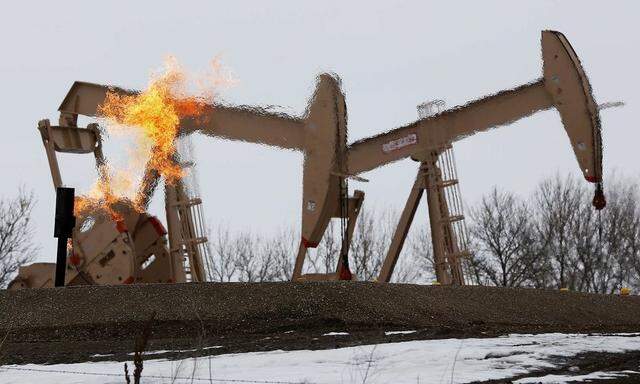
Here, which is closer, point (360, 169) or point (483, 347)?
point (483, 347)

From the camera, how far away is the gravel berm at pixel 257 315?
14.6m

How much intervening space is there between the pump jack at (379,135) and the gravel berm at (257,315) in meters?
3.89

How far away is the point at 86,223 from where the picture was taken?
75.0 ft

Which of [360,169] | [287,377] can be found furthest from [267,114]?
[287,377]

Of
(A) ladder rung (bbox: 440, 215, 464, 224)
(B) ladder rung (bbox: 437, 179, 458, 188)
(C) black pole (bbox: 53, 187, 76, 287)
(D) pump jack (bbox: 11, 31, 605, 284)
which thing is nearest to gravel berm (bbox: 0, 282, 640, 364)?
(C) black pole (bbox: 53, 187, 76, 287)

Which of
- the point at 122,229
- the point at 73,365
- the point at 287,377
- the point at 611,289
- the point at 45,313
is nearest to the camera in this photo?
the point at 287,377

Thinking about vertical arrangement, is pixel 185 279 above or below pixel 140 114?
below

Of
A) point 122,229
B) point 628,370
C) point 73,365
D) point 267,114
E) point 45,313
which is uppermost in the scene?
point 267,114

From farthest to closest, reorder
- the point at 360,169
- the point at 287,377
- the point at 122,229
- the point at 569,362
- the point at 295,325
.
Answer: the point at 360,169 < the point at 122,229 < the point at 295,325 < the point at 569,362 < the point at 287,377

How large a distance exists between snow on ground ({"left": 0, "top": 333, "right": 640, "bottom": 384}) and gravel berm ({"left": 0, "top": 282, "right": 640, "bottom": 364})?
142cm

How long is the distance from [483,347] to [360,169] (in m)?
12.1

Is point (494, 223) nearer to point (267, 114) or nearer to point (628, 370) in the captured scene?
point (267, 114)

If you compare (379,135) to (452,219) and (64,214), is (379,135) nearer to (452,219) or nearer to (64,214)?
(452,219)

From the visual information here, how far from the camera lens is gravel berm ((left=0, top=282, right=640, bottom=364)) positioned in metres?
14.6
